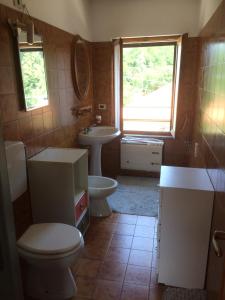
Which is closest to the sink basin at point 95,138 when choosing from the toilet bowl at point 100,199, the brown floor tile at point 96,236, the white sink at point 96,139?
the white sink at point 96,139

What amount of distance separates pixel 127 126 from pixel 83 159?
1787 mm

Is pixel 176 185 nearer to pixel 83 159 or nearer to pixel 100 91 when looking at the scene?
pixel 83 159

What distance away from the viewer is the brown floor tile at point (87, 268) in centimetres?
198

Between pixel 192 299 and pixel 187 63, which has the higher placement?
pixel 187 63

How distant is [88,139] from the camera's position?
2980 mm

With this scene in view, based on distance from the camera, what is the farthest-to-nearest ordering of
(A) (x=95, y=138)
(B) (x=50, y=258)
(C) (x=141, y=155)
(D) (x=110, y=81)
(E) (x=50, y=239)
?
(C) (x=141, y=155)
(D) (x=110, y=81)
(A) (x=95, y=138)
(E) (x=50, y=239)
(B) (x=50, y=258)

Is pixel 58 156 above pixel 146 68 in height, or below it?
below

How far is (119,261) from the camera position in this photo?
212 centimetres

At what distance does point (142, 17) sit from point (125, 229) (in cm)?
266

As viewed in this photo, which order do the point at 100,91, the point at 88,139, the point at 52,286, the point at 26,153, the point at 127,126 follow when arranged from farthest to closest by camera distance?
the point at 127,126, the point at 100,91, the point at 88,139, the point at 26,153, the point at 52,286

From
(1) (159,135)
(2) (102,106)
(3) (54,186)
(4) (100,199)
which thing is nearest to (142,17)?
(2) (102,106)

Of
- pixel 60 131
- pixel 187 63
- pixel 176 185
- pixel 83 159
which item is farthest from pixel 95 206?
pixel 187 63

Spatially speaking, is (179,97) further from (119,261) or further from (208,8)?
(119,261)

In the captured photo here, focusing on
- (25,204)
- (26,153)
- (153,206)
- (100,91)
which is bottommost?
(153,206)
